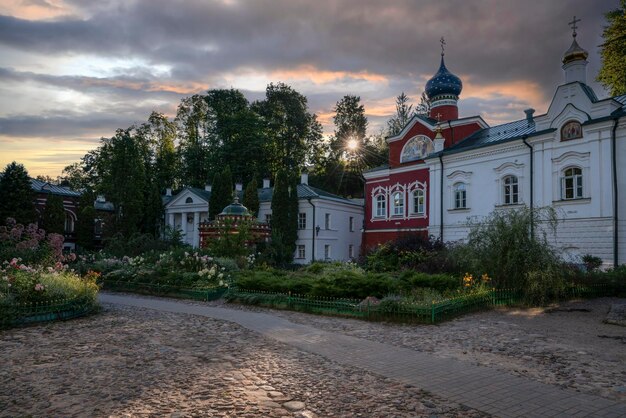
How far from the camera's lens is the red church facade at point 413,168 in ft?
94.8

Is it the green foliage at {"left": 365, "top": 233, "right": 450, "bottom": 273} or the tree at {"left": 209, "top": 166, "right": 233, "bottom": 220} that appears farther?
the tree at {"left": 209, "top": 166, "right": 233, "bottom": 220}

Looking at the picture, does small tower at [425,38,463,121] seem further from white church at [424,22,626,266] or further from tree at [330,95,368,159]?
tree at [330,95,368,159]

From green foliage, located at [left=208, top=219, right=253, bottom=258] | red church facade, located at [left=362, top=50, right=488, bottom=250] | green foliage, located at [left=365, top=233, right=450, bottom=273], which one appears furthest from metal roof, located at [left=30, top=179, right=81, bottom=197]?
green foliage, located at [left=365, top=233, right=450, bottom=273]

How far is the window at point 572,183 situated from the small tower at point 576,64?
4.39m

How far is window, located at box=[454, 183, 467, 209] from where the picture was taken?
26797 mm

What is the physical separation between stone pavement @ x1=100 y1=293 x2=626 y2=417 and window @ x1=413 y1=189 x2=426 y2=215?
20842 mm

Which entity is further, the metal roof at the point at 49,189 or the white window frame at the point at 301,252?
the metal roof at the point at 49,189

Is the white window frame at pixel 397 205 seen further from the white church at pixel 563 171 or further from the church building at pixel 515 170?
the white church at pixel 563 171

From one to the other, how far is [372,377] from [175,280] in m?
11.2

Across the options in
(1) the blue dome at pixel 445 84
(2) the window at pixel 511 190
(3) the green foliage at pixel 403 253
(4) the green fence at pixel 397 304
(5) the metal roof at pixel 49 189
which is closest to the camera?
(4) the green fence at pixel 397 304

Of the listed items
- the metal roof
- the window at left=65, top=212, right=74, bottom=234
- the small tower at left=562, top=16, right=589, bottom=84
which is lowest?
the window at left=65, top=212, right=74, bottom=234

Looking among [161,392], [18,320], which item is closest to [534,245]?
[161,392]

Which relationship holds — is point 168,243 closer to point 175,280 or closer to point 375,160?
point 175,280

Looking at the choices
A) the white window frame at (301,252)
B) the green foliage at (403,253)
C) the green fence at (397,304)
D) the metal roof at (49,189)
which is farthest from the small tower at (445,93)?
the metal roof at (49,189)
